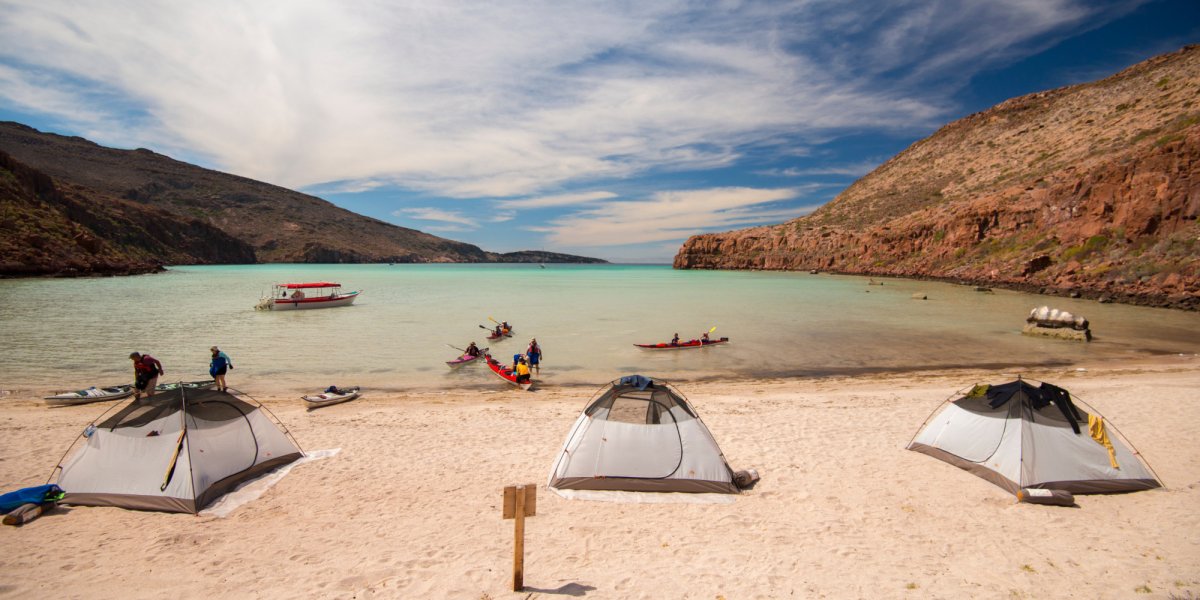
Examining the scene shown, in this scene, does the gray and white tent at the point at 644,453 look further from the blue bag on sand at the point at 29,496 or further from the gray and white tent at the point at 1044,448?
the blue bag on sand at the point at 29,496

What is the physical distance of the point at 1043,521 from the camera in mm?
6930

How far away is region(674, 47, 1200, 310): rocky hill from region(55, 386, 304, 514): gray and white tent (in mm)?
54645

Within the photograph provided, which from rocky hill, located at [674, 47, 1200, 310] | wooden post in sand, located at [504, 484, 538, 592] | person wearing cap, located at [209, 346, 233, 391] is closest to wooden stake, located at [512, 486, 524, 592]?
wooden post in sand, located at [504, 484, 538, 592]

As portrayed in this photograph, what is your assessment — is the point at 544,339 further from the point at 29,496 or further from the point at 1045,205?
the point at 1045,205

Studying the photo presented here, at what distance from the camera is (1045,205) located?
5669 centimetres

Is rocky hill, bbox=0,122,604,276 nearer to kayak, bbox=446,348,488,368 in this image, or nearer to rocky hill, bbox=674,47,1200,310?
kayak, bbox=446,348,488,368

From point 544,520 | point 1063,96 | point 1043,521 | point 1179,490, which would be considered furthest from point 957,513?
point 1063,96

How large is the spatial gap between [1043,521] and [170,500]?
1283 centimetres

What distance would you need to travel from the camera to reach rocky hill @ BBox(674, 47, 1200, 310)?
136 feet

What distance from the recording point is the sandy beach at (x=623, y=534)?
220 inches

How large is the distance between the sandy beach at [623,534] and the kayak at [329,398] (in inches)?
134

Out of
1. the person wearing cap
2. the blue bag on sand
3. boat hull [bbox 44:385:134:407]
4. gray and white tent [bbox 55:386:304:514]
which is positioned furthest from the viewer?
the person wearing cap

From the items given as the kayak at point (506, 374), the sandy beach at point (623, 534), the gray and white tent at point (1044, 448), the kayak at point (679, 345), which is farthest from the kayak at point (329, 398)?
the gray and white tent at point (1044, 448)

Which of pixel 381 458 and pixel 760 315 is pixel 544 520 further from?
pixel 760 315
